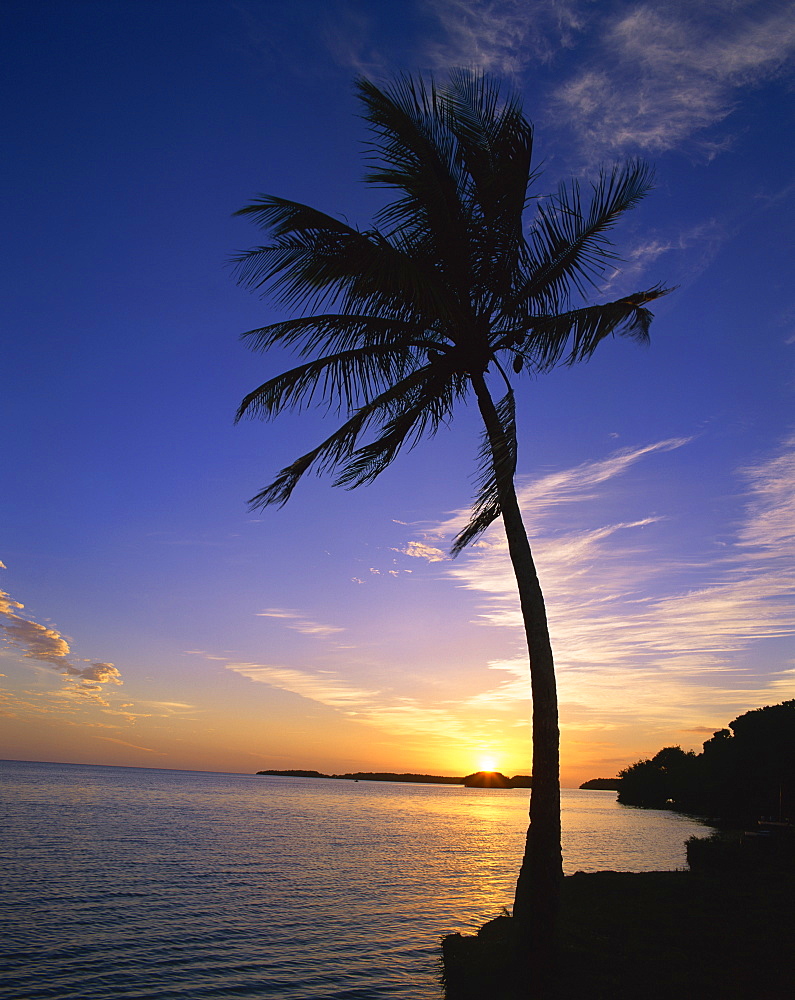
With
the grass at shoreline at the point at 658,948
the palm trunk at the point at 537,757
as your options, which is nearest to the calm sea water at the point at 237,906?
the grass at shoreline at the point at 658,948

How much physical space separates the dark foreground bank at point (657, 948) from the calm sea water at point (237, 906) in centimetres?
293

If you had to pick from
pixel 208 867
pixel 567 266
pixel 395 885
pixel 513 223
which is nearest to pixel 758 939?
pixel 567 266

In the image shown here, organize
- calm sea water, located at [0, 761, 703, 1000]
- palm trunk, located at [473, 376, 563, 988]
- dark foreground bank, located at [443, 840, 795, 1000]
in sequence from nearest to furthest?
1. palm trunk, located at [473, 376, 563, 988]
2. dark foreground bank, located at [443, 840, 795, 1000]
3. calm sea water, located at [0, 761, 703, 1000]

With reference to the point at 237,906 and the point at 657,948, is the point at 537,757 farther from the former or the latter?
the point at 237,906

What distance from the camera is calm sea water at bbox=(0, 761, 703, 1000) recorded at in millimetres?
12883

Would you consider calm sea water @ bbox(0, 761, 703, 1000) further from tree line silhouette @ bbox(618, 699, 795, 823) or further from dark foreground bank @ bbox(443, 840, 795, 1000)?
tree line silhouette @ bbox(618, 699, 795, 823)

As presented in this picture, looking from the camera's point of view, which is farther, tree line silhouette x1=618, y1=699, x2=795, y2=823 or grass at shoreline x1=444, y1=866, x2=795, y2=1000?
tree line silhouette x1=618, y1=699, x2=795, y2=823

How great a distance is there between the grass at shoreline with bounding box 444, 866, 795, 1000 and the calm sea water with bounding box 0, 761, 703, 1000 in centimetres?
266

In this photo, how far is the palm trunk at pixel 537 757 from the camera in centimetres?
849

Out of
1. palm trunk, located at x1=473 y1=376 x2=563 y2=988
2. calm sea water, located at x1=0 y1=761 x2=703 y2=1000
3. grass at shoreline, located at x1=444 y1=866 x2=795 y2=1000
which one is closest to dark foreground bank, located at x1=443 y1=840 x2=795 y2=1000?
grass at shoreline, located at x1=444 y1=866 x2=795 y2=1000

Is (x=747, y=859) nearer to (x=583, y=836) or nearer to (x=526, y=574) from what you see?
(x=526, y=574)

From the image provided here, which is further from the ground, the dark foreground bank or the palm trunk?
the palm trunk

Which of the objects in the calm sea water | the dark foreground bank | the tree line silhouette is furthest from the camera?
the tree line silhouette

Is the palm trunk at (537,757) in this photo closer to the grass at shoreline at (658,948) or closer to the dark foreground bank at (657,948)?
the dark foreground bank at (657,948)
